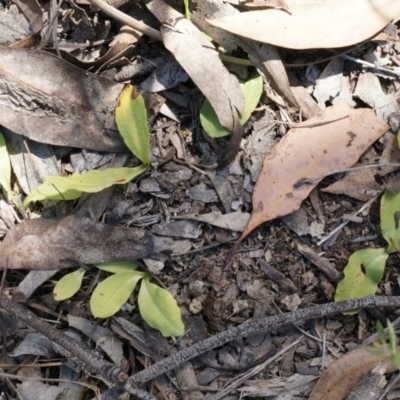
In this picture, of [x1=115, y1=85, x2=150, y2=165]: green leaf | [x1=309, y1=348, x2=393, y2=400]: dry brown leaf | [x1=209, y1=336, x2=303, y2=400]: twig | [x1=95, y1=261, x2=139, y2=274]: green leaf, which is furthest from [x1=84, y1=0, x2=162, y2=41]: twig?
[x1=309, y1=348, x2=393, y2=400]: dry brown leaf

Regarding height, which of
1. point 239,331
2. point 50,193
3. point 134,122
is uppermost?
point 134,122

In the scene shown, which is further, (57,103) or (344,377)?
(57,103)

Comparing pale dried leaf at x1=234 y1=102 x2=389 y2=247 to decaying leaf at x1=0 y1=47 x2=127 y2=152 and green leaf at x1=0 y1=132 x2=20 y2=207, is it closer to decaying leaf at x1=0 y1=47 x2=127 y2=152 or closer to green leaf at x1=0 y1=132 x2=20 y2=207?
decaying leaf at x1=0 y1=47 x2=127 y2=152

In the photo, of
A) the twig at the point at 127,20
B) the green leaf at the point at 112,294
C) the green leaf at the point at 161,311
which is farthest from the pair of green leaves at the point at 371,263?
the twig at the point at 127,20

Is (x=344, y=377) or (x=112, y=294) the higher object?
(x=112, y=294)

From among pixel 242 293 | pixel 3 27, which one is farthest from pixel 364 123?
pixel 3 27

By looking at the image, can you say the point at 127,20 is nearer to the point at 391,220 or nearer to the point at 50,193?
the point at 50,193

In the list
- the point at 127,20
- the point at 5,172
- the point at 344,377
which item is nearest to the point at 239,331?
the point at 344,377
